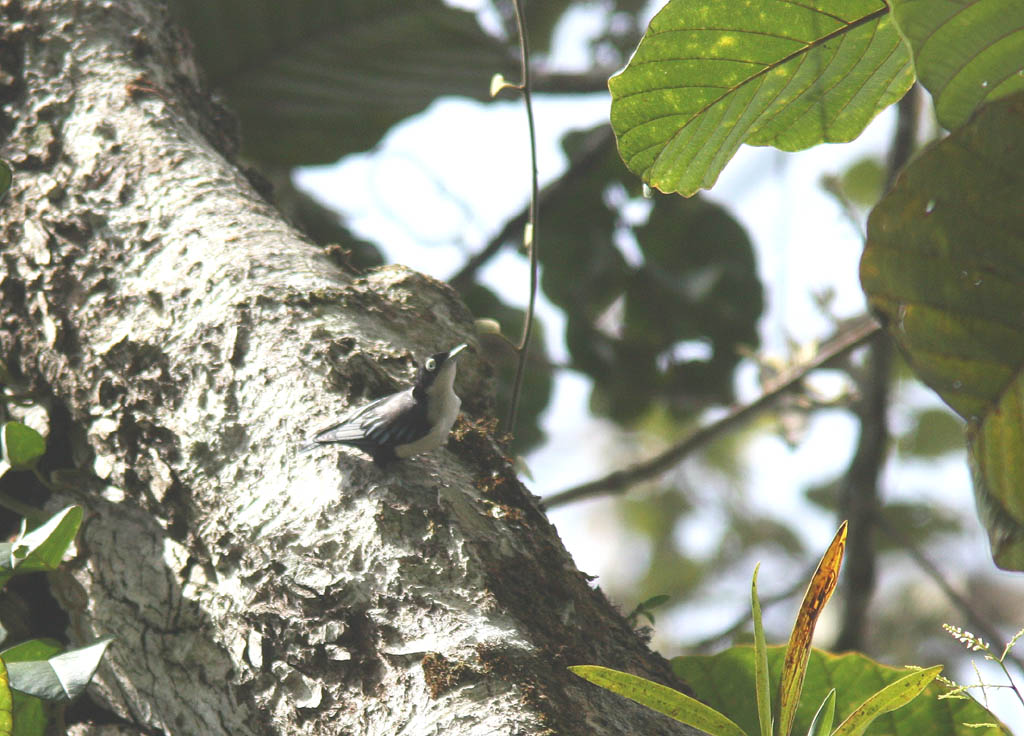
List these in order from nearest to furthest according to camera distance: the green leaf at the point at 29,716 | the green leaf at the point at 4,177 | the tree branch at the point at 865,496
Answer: the green leaf at the point at 29,716, the green leaf at the point at 4,177, the tree branch at the point at 865,496

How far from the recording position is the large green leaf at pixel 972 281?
0.88 metres

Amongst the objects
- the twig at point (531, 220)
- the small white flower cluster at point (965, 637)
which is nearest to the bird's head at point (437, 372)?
the twig at point (531, 220)

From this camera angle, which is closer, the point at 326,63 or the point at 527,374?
the point at 326,63

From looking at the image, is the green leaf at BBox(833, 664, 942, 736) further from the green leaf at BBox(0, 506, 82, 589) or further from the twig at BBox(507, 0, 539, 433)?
the green leaf at BBox(0, 506, 82, 589)

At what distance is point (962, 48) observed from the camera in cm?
100

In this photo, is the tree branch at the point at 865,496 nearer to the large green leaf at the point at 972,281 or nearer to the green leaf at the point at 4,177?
the large green leaf at the point at 972,281

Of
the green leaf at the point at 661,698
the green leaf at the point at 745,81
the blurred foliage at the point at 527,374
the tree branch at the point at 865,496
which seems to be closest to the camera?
the green leaf at the point at 661,698

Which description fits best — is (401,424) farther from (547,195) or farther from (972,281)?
(547,195)

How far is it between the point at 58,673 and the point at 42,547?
17 cm

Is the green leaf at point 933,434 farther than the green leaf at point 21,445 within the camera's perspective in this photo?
Yes

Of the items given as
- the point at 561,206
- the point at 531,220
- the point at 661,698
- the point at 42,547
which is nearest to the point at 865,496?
the point at 561,206

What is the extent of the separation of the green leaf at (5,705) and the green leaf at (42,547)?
0.14 metres

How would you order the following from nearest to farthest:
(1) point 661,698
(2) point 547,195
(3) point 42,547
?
(1) point 661,698, (3) point 42,547, (2) point 547,195

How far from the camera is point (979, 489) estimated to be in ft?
2.95
